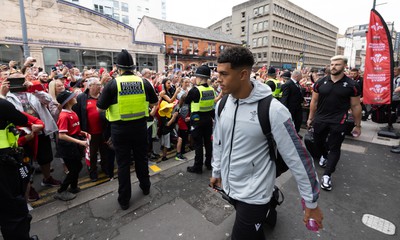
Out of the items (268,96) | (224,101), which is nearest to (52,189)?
(224,101)

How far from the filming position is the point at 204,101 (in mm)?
4148

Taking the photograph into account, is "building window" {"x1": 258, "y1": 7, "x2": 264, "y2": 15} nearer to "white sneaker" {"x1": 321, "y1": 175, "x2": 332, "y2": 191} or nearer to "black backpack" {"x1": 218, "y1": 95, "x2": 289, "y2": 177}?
"white sneaker" {"x1": 321, "y1": 175, "x2": 332, "y2": 191}

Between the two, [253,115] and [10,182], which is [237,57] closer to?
[253,115]

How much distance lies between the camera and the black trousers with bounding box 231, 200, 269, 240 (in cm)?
167

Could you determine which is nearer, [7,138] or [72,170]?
[7,138]

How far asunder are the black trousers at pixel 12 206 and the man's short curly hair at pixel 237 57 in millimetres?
2479

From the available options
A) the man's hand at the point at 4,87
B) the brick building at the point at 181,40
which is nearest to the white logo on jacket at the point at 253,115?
the man's hand at the point at 4,87

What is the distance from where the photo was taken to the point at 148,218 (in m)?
2.98

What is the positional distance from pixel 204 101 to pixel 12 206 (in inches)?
124

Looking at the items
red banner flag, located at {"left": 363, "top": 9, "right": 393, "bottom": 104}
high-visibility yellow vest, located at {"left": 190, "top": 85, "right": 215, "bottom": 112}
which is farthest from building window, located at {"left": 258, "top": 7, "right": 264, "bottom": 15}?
high-visibility yellow vest, located at {"left": 190, "top": 85, "right": 215, "bottom": 112}

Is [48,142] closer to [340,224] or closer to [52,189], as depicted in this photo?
[52,189]

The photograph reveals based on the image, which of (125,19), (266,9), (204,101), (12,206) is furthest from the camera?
(266,9)

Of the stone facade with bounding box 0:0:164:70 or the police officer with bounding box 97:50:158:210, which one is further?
the stone facade with bounding box 0:0:164:70

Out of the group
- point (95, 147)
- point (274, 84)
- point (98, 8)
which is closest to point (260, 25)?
point (98, 8)
